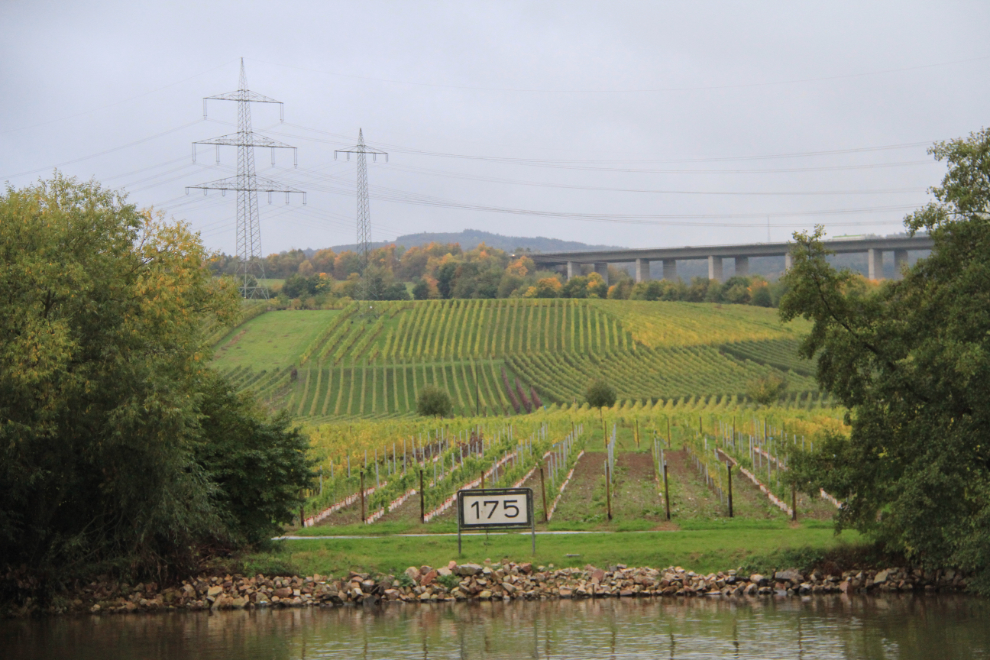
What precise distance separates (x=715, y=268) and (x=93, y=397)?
131215 millimetres

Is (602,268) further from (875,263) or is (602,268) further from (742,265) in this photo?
(875,263)

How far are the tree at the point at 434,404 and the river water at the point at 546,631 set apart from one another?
147 ft

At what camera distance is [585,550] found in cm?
2091

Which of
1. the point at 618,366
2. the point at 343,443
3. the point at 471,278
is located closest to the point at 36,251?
the point at 343,443

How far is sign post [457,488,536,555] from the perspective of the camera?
2012 centimetres

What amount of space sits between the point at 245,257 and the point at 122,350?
6283 centimetres

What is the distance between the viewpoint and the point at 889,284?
19438 millimetres

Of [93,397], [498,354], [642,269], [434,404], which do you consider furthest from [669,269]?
[93,397]

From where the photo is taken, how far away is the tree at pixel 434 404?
2504 inches

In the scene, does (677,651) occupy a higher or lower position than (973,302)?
lower

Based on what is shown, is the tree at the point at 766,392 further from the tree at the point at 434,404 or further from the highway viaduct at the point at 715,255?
the highway viaduct at the point at 715,255

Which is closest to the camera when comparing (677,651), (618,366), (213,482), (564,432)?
(677,651)

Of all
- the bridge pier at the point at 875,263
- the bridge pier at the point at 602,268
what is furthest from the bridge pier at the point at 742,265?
the bridge pier at the point at 602,268

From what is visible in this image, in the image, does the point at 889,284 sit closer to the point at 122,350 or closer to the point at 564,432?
the point at 122,350
